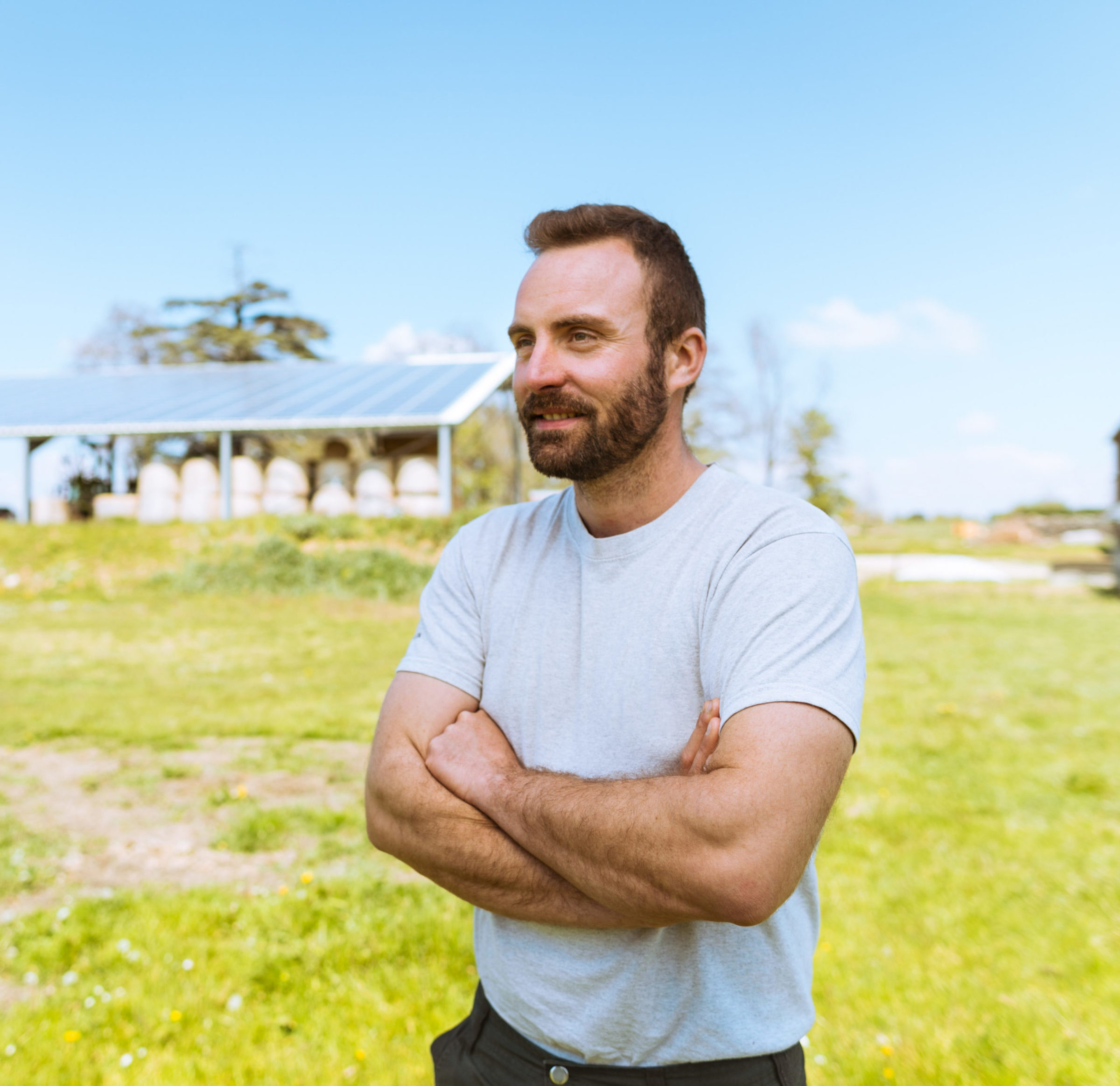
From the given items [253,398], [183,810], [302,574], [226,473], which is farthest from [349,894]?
[253,398]

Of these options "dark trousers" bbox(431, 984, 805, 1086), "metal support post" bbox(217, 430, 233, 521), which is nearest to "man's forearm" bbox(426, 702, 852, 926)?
"dark trousers" bbox(431, 984, 805, 1086)

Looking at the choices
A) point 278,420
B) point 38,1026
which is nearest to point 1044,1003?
point 38,1026

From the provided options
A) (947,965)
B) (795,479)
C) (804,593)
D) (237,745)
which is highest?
(804,593)

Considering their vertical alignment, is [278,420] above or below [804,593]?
below

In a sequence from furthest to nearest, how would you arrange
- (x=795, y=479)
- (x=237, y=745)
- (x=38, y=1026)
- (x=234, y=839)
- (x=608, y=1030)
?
1. (x=795, y=479)
2. (x=237, y=745)
3. (x=234, y=839)
4. (x=38, y=1026)
5. (x=608, y=1030)

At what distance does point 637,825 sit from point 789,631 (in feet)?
1.55

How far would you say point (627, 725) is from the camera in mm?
1911

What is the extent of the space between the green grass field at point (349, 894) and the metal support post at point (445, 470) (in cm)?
933

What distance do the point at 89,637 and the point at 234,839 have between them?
8.46 meters

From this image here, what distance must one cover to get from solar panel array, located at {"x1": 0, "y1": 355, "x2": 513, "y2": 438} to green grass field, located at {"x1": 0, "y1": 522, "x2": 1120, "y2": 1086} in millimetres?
10319

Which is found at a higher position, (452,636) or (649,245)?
(649,245)

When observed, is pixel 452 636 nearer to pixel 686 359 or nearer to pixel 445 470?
pixel 686 359

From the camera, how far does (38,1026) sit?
142 inches

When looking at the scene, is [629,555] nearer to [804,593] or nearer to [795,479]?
[804,593]
